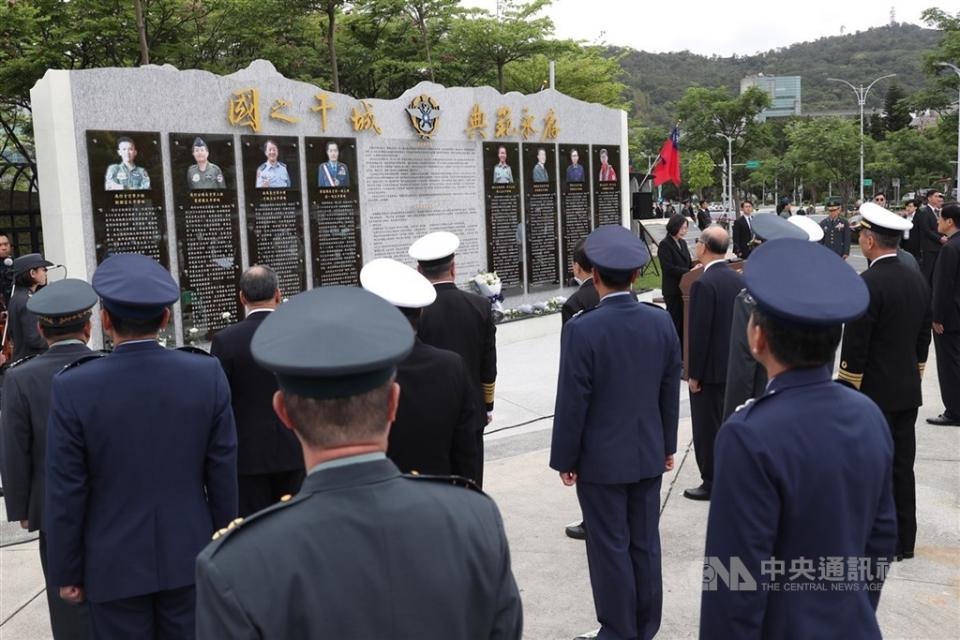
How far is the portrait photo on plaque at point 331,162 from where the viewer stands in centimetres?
909

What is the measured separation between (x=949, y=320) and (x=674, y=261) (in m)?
2.90

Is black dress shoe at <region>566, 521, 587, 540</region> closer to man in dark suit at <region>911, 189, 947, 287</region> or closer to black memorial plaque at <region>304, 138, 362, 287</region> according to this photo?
black memorial plaque at <region>304, 138, 362, 287</region>

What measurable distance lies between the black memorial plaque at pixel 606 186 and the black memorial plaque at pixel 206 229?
6225 mm

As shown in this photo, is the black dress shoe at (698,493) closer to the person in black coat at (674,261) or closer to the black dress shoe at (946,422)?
the black dress shoe at (946,422)

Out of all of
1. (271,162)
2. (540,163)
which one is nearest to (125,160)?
(271,162)

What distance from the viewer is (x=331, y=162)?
9266 mm

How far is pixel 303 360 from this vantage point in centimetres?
134

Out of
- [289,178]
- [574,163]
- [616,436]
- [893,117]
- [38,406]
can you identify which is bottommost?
[616,436]

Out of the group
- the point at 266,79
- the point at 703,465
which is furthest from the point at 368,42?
the point at 703,465

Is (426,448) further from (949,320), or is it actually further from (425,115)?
(425,115)

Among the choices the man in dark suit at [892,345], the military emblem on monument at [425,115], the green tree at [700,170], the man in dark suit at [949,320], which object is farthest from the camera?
the green tree at [700,170]

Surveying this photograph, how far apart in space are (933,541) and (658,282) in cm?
1410

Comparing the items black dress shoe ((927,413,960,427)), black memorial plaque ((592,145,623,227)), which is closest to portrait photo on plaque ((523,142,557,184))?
black memorial plaque ((592,145,623,227))

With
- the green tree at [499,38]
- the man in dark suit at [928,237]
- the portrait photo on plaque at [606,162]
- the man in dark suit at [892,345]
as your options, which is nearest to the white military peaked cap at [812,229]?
the man in dark suit at [892,345]
